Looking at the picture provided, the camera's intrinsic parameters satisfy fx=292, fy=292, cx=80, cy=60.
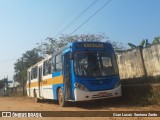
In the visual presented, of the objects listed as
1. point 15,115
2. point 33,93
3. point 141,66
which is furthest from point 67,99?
point 33,93

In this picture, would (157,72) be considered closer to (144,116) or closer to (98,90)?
(98,90)

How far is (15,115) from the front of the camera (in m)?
11.3

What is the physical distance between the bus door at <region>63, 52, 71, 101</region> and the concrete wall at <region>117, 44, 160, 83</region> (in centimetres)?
433

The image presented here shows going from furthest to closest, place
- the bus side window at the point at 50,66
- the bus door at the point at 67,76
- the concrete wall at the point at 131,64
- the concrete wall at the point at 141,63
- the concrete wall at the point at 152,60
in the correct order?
the bus side window at the point at 50,66 → the concrete wall at the point at 131,64 → the concrete wall at the point at 141,63 → the concrete wall at the point at 152,60 → the bus door at the point at 67,76

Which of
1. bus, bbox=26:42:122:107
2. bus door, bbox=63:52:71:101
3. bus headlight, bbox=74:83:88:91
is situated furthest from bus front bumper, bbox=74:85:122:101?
bus door, bbox=63:52:71:101

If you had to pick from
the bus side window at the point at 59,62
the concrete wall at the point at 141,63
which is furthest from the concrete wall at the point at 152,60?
the bus side window at the point at 59,62

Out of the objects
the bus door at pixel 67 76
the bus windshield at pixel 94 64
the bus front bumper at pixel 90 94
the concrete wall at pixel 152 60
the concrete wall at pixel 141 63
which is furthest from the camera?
the concrete wall at pixel 141 63

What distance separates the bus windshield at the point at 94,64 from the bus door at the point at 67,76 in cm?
85

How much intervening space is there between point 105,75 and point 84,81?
1061mm

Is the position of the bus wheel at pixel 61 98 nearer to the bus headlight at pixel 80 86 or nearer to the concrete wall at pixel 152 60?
the bus headlight at pixel 80 86

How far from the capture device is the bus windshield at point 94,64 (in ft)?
43.6

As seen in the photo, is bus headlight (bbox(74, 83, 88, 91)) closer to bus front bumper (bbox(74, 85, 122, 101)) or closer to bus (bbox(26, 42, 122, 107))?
bus (bbox(26, 42, 122, 107))

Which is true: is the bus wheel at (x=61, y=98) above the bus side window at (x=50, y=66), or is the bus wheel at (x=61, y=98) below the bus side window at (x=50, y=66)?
below

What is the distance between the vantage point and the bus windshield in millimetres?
13281
